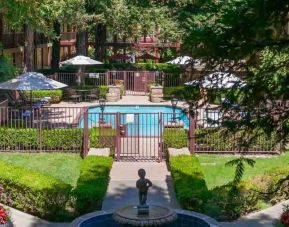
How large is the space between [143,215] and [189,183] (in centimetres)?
364

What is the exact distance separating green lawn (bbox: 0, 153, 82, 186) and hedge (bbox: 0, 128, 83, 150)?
33cm

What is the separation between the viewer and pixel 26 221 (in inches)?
483

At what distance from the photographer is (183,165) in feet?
50.4

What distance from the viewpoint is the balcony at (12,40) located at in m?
37.0

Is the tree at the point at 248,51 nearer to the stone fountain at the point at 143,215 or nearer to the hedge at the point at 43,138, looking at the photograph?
the stone fountain at the point at 143,215

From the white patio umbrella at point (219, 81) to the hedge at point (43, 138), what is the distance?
14585 mm

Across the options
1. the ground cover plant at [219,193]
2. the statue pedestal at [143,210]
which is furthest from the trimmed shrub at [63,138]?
the statue pedestal at [143,210]

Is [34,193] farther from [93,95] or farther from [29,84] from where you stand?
[93,95]

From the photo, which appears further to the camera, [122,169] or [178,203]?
[122,169]

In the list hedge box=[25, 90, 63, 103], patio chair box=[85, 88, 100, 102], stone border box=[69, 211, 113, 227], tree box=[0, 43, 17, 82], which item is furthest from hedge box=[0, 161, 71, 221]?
patio chair box=[85, 88, 100, 102]

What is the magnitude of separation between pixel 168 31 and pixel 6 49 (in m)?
9.98

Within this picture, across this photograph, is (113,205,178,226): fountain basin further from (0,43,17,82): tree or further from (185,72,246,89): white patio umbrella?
(0,43,17,82): tree

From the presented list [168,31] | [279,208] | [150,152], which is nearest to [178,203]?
[279,208]

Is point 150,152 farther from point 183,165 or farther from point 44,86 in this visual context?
point 44,86
